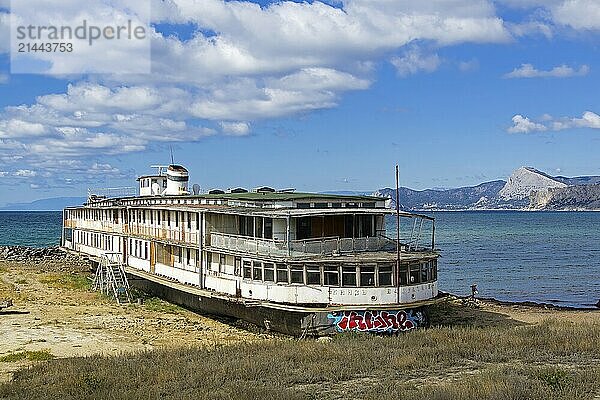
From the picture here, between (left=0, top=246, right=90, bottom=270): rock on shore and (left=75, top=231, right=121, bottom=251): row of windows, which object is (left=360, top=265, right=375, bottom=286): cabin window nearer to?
(left=75, top=231, right=121, bottom=251): row of windows

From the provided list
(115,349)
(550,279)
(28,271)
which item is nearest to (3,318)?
(115,349)

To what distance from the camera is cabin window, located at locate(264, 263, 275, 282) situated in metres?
27.9

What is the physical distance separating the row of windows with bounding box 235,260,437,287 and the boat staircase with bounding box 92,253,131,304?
1353cm

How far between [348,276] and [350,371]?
25.2 feet

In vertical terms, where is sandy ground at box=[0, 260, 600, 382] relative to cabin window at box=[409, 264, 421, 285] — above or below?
below

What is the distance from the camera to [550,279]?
60.2 m

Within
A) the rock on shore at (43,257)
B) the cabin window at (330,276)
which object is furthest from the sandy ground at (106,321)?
the rock on shore at (43,257)

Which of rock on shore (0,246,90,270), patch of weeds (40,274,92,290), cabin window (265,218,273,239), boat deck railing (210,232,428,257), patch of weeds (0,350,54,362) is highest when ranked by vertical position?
cabin window (265,218,273,239)

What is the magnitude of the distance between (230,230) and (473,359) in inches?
589

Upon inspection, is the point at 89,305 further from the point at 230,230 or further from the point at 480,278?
the point at 480,278

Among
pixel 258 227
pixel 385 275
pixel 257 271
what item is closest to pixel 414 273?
pixel 385 275

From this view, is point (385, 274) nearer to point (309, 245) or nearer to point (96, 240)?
point (309, 245)

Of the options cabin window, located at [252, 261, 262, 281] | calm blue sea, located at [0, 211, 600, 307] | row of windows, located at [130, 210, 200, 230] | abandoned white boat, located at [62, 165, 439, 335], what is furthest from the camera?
calm blue sea, located at [0, 211, 600, 307]

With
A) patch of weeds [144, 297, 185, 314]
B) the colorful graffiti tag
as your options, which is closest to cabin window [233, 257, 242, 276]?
the colorful graffiti tag
